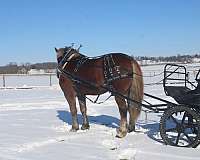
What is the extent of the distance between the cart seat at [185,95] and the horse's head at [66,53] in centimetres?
312

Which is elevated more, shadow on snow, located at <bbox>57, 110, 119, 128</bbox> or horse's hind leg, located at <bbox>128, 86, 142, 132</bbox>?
horse's hind leg, located at <bbox>128, 86, 142, 132</bbox>

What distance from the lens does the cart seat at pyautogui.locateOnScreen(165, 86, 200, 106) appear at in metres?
7.26

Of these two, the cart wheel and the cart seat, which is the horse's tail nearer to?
the cart seat

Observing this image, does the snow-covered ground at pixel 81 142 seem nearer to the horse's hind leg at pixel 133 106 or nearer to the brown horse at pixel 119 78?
the horse's hind leg at pixel 133 106

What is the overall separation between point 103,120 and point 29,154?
4.85 meters

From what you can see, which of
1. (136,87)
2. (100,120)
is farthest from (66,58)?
(100,120)

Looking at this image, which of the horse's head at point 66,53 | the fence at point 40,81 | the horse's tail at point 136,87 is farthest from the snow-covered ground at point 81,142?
the fence at point 40,81

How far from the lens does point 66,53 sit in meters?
10.1

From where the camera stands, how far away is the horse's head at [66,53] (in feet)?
32.8

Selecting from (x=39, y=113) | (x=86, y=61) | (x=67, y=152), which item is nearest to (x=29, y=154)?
(x=67, y=152)

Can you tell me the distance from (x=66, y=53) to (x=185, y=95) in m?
3.78

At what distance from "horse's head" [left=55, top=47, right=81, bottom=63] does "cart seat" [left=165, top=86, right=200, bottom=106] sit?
3116 mm

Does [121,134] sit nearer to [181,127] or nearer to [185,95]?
[181,127]

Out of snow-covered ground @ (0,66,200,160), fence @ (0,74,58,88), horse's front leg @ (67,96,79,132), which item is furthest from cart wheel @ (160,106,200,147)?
fence @ (0,74,58,88)
